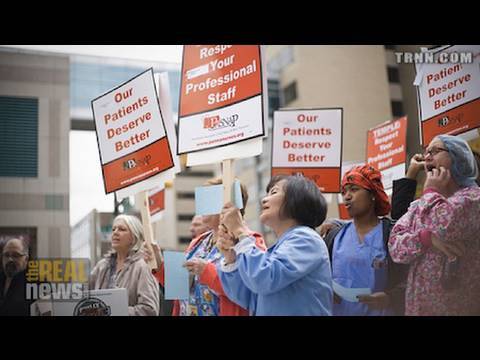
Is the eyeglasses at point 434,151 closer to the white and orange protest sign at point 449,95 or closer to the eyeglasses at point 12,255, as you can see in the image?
the white and orange protest sign at point 449,95

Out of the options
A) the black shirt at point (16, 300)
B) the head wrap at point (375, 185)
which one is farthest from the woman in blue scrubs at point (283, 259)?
the black shirt at point (16, 300)

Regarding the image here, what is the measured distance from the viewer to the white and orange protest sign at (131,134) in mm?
3371

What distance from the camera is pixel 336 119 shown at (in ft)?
12.2

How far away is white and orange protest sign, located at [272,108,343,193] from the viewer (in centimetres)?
366

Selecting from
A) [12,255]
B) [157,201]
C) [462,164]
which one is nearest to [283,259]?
[462,164]

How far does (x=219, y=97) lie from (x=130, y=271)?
0.98 m

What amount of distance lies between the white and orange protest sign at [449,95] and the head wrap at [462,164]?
0.20 m

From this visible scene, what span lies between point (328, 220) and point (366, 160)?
2.61 ft

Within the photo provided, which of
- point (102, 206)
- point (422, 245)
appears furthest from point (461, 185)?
point (102, 206)

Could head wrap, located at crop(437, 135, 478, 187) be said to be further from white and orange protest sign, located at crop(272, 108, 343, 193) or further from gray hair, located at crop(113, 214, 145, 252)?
gray hair, located at crop(113, 214, 145, 252)

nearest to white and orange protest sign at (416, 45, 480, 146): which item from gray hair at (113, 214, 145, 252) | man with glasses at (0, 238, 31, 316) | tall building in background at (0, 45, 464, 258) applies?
tall building in background at (0, 45, 464, 258)

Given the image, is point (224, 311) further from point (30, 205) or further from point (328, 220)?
point (30, 205)
